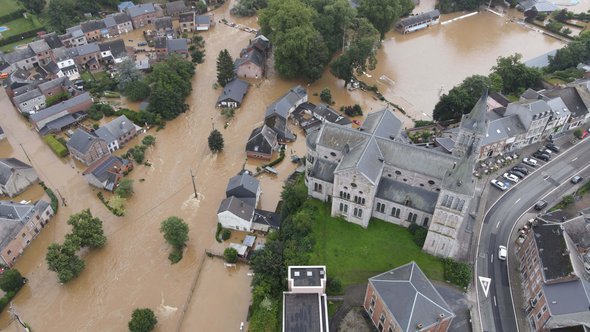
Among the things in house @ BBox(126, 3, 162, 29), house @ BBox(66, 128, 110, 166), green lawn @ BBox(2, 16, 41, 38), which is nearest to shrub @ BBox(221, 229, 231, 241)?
house @ BBox(66, 128, 110, 166)

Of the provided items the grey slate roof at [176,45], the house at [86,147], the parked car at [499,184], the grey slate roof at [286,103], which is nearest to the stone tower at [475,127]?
the parked car at [499,184]

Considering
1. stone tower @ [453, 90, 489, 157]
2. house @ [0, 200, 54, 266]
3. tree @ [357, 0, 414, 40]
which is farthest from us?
tree @ [357, 0, 414, 40]

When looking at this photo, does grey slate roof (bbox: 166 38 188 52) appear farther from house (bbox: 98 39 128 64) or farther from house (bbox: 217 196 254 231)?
house (bbox: 217 196 254 231)

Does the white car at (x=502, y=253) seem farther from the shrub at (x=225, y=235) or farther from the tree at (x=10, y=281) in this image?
the tree at (x=10, y=281)

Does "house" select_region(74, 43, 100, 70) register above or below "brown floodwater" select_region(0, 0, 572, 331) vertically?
above

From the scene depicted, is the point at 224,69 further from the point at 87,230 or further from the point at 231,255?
the point at 231,255

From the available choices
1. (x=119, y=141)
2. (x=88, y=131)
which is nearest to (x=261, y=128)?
(x=119, y=141)
